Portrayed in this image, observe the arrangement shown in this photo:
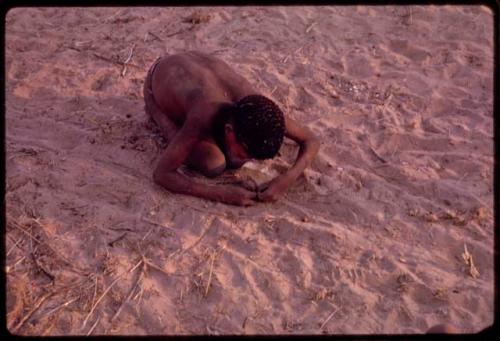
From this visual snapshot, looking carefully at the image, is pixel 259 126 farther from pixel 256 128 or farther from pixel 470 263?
pixel 470 263

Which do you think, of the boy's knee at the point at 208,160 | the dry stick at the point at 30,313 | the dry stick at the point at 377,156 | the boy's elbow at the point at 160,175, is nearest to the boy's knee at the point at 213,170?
the boy's knee at the point at 208,160

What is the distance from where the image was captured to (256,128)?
298cm

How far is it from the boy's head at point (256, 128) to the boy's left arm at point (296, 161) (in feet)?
1.18

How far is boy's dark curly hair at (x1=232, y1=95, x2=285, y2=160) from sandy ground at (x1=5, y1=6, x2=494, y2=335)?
47cm

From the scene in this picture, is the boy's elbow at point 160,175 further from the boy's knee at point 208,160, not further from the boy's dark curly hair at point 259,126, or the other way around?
the boy's dark curly hair at point 259,126

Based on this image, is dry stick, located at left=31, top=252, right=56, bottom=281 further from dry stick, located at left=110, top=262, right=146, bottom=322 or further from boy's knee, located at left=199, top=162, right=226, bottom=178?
boy's knee, located at left=199, top=162, right=226, bottom=178

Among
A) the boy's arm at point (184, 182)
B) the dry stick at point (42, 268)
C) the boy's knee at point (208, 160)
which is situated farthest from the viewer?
the boy's knee at point (208, 160)

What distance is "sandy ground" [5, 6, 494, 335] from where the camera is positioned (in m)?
2.79

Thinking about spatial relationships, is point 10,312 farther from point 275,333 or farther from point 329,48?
point 329,48

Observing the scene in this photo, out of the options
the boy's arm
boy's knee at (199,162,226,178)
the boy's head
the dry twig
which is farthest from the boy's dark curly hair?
the dry twig

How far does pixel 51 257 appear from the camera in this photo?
3020 mm

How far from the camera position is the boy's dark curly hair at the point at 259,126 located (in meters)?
2.98

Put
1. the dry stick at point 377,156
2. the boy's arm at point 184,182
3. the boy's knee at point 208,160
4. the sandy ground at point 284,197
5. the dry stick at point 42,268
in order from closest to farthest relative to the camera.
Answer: the sandy ground at point 284,197 < the dry stick at point 42,268 < the boy's arm at point 184,182 < the boy's knee at point 208,160 < the dry stick at point 377,156

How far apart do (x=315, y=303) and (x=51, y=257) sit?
1.40 meters
